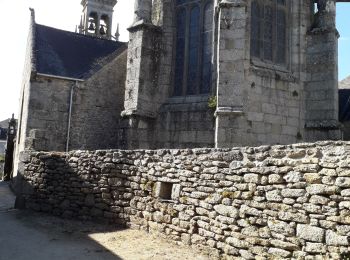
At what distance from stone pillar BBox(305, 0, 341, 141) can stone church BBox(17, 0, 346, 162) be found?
3 cm

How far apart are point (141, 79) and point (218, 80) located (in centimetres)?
282

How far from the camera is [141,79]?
1155 cm

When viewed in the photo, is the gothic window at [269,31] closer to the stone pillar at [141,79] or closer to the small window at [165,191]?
the stone pillar at [141,79]

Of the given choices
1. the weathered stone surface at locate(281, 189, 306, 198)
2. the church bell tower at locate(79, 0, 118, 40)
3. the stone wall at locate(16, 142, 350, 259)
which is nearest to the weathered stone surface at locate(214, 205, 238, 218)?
the stone wall at locate(16, 142, 350, 259)

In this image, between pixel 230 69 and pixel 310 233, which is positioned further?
pixel 230 69

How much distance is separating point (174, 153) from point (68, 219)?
3518mm

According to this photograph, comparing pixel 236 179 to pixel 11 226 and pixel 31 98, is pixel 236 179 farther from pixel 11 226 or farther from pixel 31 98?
pixel 31 98

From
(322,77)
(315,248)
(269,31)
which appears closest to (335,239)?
(315,248)

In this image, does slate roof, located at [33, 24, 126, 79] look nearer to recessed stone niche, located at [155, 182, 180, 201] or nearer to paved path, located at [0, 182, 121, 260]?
paved path, located at [0, 182, 121, 260]

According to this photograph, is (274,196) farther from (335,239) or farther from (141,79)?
(141,79)

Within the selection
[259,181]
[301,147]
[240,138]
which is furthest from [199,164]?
[240,138]

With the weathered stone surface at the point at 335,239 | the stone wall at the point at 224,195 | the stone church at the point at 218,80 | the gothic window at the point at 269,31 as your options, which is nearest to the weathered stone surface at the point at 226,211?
the stone wall at the point at 224,195

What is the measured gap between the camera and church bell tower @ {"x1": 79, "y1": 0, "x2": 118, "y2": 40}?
83.3 feet

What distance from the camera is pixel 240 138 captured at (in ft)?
31.1
